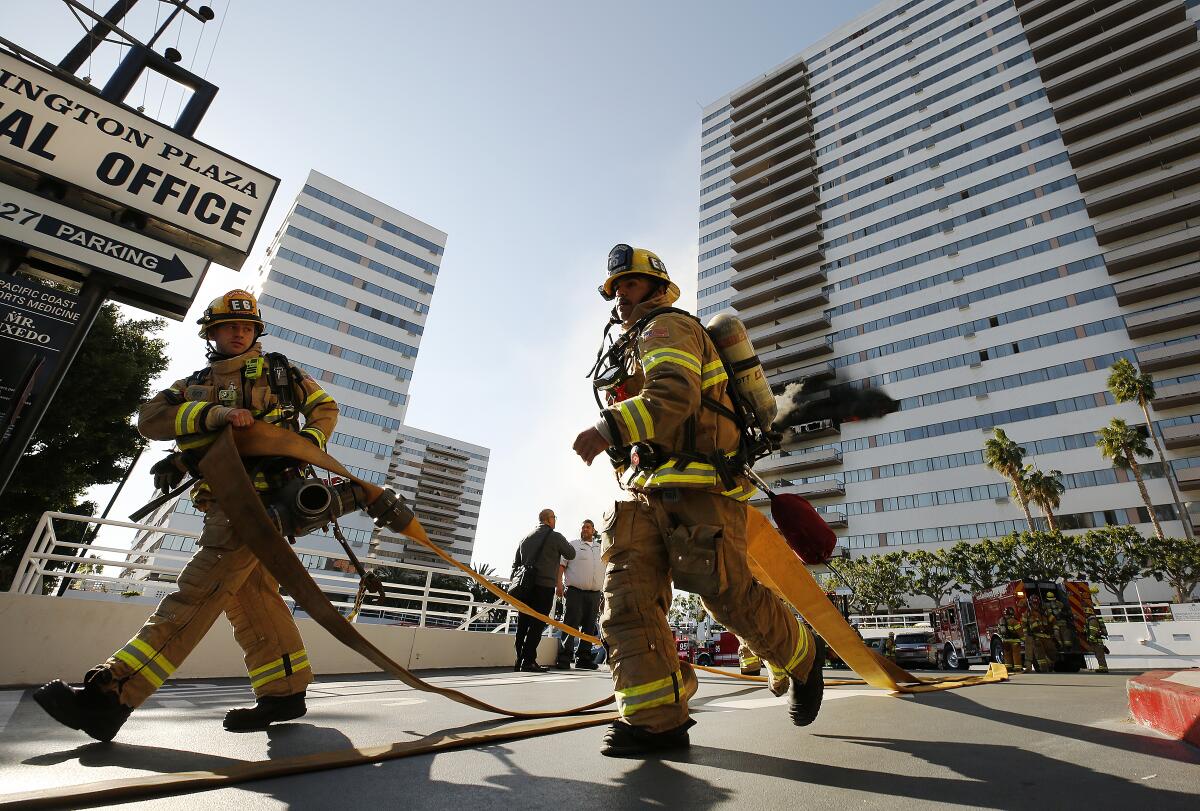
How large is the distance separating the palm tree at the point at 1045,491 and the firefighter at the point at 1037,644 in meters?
36.2

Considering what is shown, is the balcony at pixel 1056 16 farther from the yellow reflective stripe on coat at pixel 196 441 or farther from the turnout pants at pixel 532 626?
the yellow reflective stripe on coat at pixel 196 441

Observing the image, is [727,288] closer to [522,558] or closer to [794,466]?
[794,466]

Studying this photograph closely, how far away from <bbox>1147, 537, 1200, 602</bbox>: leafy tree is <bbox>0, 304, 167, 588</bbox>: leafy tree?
5186 centimetres

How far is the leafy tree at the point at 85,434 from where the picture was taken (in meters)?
13.9

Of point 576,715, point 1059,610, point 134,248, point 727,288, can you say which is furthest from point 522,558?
point 727,288

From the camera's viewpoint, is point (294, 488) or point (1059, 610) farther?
point (1059, 610)

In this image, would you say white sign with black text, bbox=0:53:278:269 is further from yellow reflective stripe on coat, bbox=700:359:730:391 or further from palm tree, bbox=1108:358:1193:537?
palm tree, bbox=1108:358:1193:537

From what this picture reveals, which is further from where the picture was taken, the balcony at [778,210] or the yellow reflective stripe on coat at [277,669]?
the balcony at [778,210]

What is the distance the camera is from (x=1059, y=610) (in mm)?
12773

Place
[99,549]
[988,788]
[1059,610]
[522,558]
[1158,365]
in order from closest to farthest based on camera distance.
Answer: [988,788], [99,549], [522,558], [1059,610], [1158,365]

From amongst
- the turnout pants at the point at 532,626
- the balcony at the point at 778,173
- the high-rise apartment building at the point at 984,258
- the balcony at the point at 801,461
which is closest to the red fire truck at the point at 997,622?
the turnout pants at the point at 532,626

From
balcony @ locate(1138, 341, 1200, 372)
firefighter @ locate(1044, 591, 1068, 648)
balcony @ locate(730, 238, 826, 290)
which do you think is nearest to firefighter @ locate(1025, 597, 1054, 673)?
firefighter @ locate(1044, 591, 1068, 648)

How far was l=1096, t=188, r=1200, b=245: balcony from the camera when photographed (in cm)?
4372

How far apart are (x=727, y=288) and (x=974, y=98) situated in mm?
29954
